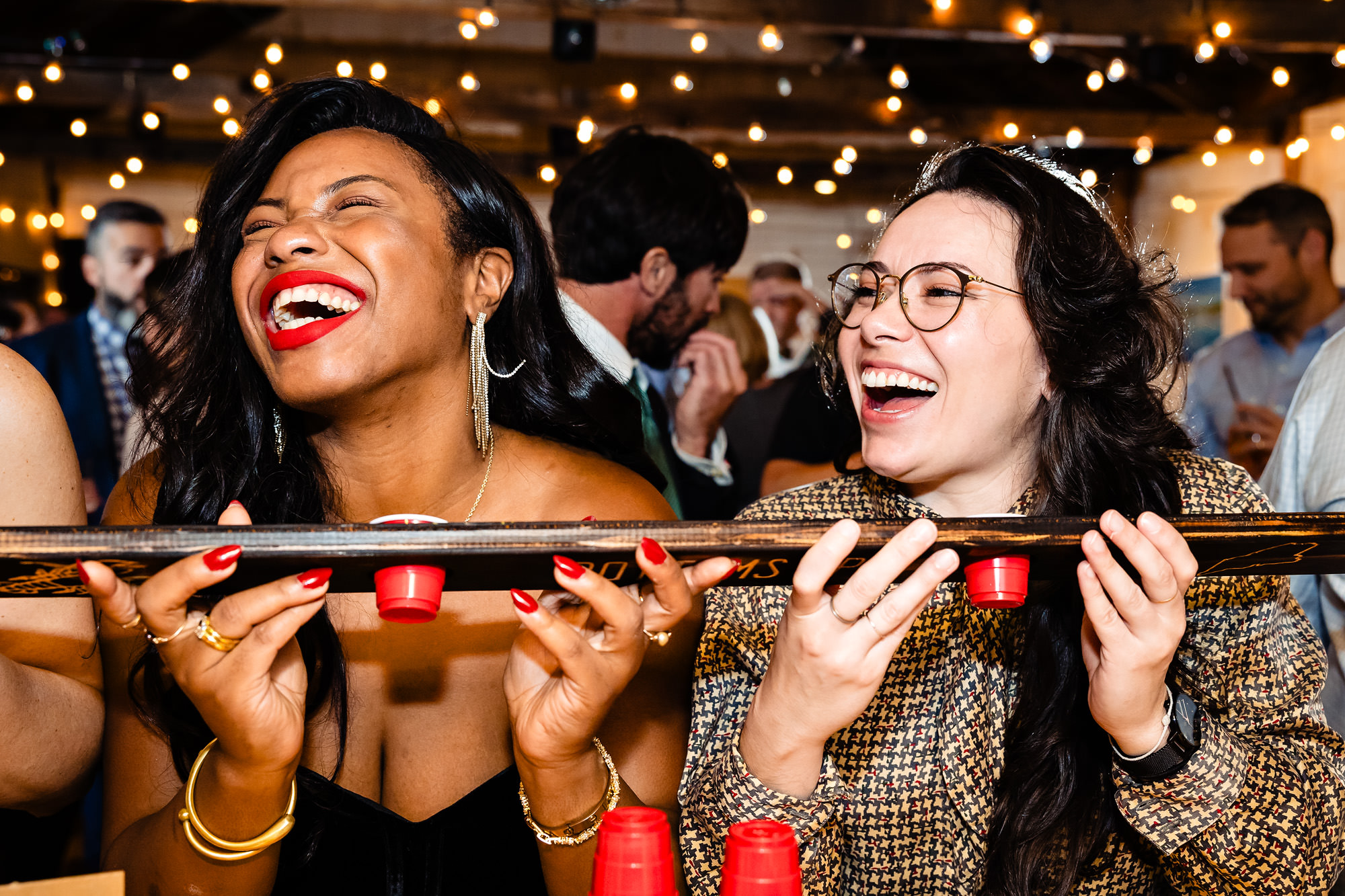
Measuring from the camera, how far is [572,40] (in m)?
5.64

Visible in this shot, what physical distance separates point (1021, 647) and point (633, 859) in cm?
78

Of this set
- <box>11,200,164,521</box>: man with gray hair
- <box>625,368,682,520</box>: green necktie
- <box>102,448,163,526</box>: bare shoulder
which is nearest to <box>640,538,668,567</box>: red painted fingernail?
<box>102,448,163,526</box>: bare shoulder

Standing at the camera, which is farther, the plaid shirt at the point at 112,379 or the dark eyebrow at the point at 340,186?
the plaid shirt at the point at 112,379

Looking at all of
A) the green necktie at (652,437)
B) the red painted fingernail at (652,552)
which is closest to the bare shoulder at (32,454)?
the red painted fingernail at (652,552)

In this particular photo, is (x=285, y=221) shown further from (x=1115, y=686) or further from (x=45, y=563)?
(x=1115, y=686)

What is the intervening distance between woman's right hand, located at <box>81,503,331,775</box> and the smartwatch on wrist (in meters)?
0.94

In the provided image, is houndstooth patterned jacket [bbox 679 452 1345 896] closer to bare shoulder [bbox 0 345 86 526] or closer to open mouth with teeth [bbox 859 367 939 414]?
open mouth with teeth [bbox 859 367 939 414]

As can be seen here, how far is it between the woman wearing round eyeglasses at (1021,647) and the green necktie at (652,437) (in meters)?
0.85

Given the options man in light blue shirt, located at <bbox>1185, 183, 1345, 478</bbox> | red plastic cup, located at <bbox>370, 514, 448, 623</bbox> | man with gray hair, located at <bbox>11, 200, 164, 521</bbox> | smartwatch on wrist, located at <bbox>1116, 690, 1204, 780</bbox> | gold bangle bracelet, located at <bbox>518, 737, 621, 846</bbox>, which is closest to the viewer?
red plastic cup, located at <bbox>370, 514, 448, 623</bbox>

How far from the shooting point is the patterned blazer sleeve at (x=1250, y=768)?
1276mm

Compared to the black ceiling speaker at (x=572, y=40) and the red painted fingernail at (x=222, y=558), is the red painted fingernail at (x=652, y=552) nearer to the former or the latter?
the red painted fingernail at (x=222, y=558)

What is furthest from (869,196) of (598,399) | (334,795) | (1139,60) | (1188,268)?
(334,795)

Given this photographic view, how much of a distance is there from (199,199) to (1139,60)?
5.60 meters

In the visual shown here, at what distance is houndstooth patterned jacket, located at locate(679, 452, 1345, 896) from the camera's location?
4.22ft
